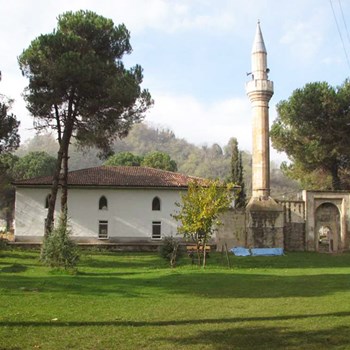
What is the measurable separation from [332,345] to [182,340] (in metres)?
2.25

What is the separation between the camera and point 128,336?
802cm

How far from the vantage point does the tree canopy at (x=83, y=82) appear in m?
26.2

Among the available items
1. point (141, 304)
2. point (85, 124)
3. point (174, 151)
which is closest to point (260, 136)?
point (85, 124)

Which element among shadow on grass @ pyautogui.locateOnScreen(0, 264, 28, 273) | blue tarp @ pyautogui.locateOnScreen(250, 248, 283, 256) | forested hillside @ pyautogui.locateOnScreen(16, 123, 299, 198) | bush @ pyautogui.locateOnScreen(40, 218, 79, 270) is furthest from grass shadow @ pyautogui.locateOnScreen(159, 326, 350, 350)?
forested hillside @ pyautogui.locateOnScreen(16, 123, 299, 198)

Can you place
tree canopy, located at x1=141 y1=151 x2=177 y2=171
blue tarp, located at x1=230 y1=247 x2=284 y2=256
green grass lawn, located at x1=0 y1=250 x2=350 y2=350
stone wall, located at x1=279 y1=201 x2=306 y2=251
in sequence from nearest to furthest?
green grass lawn, located at x1=0 y1=250 x2=350 y2=350
blue tarp, located at x1=230 y1=247 x2=284 y2=256
stone wall, located at x1=279 y1=201 x2=306 y2=251
tree canopy, located at x1=141 y1=151 x2=177 y2=171

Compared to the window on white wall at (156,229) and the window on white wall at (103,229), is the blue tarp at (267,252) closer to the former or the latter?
the window on white wall at (156,229)

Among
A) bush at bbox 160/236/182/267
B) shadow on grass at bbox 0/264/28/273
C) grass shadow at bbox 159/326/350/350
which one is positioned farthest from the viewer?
bush at bbox 160/236/182/267

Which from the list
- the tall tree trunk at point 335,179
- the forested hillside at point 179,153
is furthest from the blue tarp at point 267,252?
the forested hillside at point 179,153

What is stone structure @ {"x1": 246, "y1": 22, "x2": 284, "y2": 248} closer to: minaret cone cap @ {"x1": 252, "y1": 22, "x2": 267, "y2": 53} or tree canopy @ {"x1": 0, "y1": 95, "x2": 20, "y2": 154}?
minaret cone cap @ {"x1": 252, "y1": 22, "x2": 267, "y2": 53}

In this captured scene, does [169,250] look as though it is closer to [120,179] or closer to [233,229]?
[233,229]

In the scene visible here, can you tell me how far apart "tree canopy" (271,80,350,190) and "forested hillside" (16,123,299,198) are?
5902 centimetres

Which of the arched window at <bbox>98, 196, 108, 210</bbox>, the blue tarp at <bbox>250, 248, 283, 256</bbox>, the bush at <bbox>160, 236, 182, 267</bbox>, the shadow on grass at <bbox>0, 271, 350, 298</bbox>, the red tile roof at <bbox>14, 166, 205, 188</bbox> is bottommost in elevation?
the shadow on grass at <bbox>0, 271, 350, 298</bbox>

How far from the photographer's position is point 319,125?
39594 millimetres

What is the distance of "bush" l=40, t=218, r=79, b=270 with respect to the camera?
64.3ft
